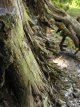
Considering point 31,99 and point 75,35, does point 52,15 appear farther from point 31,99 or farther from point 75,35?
point 31,99

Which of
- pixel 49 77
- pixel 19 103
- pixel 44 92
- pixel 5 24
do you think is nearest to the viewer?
pixel 5 24

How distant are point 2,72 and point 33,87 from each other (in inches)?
33.9

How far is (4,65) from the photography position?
22.7 ft

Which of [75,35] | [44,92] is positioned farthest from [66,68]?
[44,92]

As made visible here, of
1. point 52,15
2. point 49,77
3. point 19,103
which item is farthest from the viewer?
point 52,15

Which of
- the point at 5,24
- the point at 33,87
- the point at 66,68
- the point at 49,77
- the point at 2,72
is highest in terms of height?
the point at 5,24

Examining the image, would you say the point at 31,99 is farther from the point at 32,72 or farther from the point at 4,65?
the point at 4,65

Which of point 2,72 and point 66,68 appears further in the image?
point 66,68

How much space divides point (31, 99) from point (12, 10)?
1828 mm

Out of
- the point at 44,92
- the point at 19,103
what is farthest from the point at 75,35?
the point at 19,103

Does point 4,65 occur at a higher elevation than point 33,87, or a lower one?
higher

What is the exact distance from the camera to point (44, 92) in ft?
26.6

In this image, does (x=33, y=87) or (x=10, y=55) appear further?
(x=33, y=87)

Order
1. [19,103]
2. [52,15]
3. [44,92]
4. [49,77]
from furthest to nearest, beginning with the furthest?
[52,15] → [49,77] → [44,92] → [19,103]
